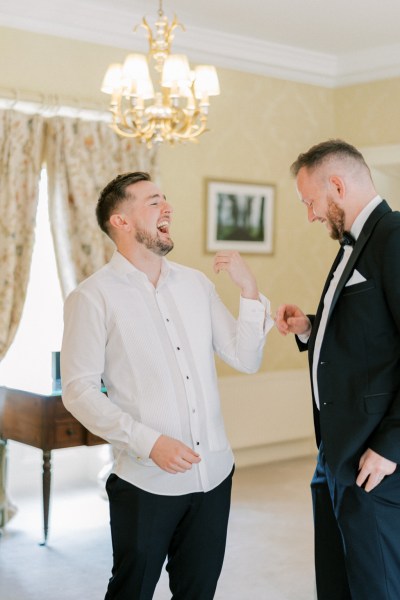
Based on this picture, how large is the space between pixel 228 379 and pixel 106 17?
8.66 feet

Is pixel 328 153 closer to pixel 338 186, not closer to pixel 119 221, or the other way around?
pixel 338 186

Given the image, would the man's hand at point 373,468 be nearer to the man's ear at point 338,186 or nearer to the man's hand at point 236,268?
the man's hand at point 236,268

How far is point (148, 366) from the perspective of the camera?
2.50 m

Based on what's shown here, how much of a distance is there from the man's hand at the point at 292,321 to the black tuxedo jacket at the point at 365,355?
351 mm

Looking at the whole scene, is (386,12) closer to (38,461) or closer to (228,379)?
(228,379)

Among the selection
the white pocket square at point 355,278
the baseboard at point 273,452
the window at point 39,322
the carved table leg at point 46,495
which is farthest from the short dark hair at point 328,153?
the baseboard at point 273,452

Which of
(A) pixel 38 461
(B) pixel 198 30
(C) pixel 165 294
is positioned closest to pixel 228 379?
(A) pixel 38 461

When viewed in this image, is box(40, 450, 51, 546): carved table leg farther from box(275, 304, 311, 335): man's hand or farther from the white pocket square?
the white pocket square

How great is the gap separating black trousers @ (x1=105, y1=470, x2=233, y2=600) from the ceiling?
3442 millimetres

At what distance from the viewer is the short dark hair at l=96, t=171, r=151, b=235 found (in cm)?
266

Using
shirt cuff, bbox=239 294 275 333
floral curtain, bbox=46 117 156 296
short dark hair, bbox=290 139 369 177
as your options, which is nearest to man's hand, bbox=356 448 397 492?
shirt cuff, bbox=239 294 275 333

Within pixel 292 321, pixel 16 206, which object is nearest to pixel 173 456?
pixel 292 321

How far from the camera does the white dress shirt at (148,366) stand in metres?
2.42

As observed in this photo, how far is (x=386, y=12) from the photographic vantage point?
17.2 feet
